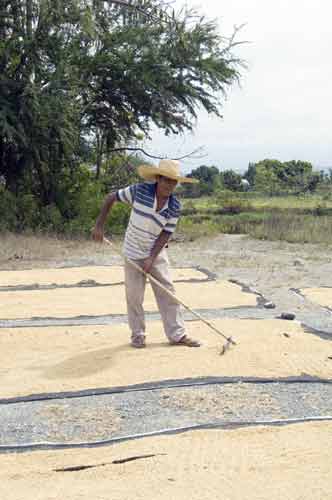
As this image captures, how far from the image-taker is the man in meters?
4.97

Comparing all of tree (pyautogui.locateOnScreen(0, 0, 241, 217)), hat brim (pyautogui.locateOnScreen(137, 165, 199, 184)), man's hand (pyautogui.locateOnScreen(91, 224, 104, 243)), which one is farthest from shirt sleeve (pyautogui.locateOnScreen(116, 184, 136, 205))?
tree (pyautogui.locateOnScreen(0, 0, 241, 217))

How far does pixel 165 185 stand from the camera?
16.2 feet

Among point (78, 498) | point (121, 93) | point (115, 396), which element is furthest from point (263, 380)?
point (121, 93)

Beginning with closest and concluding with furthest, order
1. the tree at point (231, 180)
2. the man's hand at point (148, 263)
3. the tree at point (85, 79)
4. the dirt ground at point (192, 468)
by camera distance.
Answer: the dirt ground at point (192, 468) < the man's hand at point (148, 263) < the tree at point (85, 79) < the tree at point (231, 180)

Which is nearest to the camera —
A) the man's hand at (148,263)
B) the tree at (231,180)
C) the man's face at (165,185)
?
the man's face at (165,185)

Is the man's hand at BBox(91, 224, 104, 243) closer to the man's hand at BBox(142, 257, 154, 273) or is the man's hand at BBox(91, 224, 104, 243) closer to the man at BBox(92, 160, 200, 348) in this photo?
the man at BBox(92, 160, 200, 348)

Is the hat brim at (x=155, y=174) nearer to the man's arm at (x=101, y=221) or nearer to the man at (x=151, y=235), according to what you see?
the man at (x=151, y=235)

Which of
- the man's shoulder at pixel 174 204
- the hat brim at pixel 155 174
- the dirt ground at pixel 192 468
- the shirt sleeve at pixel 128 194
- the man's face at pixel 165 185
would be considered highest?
the hat brim at pixel 155 174

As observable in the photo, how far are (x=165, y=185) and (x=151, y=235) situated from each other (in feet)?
1.33

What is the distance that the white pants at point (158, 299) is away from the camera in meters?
5.16

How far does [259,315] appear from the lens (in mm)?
6953

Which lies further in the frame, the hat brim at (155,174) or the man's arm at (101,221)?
the man's arm at (101,221)

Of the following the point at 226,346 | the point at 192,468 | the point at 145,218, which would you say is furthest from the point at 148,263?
the point at 192,468

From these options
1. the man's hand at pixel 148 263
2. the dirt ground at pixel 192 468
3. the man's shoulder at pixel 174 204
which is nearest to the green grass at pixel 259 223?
the man's shoulder at pixel 174 204
